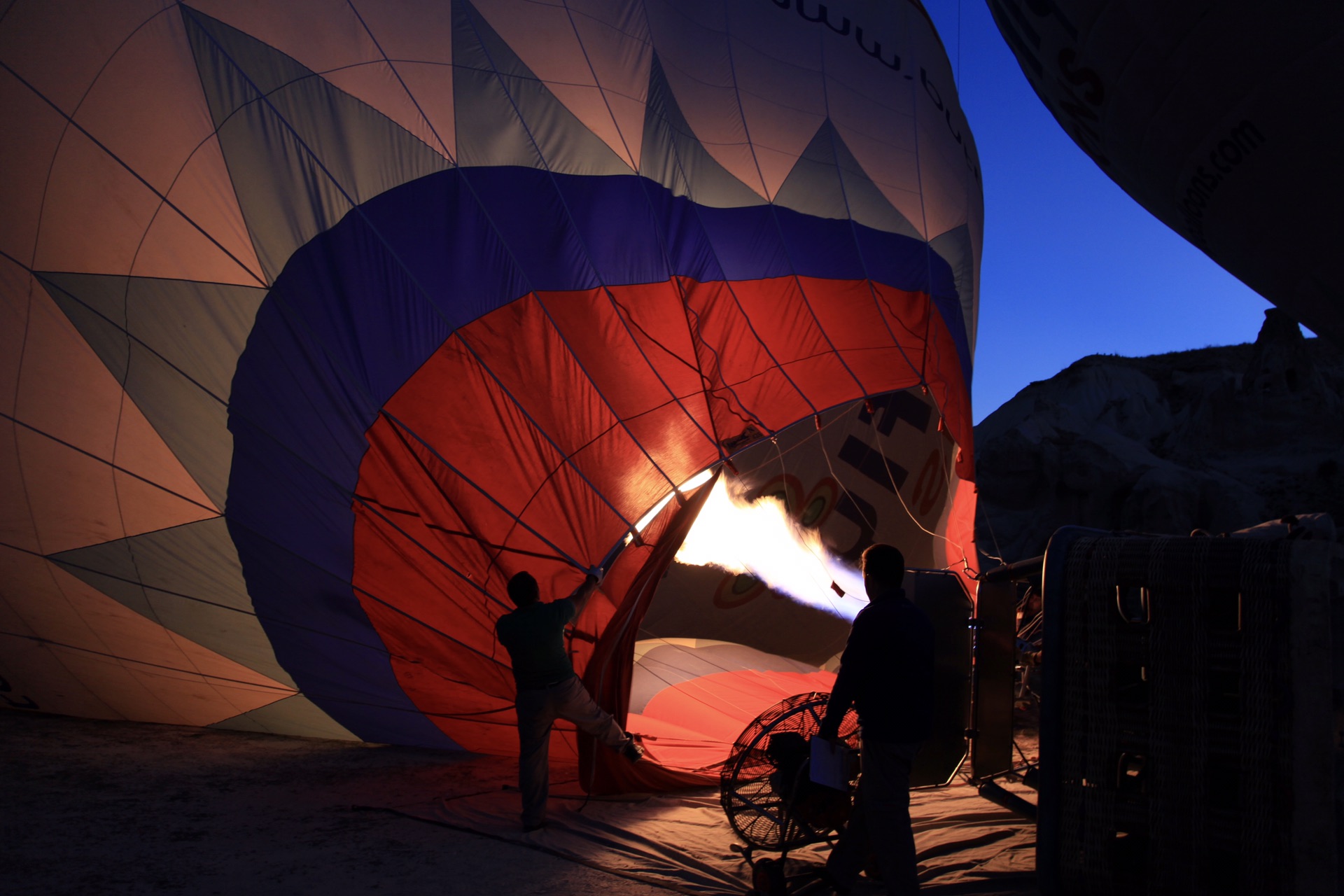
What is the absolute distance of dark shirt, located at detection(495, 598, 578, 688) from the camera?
3.42 meters

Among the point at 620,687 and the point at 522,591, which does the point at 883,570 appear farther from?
the point at 620,687

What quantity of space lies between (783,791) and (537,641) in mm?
1087

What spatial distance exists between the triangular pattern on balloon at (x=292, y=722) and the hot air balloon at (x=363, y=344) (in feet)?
0.09

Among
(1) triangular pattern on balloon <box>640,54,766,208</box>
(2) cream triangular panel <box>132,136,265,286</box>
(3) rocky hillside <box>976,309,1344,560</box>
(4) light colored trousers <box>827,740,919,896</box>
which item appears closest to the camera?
(4) light colored trousers <box>827,740,919,896</box>

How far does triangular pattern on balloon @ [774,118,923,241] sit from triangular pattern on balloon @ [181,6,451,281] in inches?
89.0

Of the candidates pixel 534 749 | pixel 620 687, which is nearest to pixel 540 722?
pixel 534 749

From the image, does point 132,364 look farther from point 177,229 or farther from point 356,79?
point 356,79

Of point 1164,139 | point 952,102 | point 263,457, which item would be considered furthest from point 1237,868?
point 952,102

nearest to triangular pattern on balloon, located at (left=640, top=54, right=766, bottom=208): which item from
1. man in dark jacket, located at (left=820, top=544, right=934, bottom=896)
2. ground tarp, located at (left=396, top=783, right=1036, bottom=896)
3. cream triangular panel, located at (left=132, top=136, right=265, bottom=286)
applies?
cream triangular panel, located at (left=132, top=136, right=265, bottom=286)

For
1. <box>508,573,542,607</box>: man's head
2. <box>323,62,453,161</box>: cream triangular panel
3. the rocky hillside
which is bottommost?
<box>508,573,542,607</box>: man's head

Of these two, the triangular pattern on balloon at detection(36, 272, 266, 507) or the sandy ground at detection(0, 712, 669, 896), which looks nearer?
the sandy ground at detection(0, 712, 669, 896)

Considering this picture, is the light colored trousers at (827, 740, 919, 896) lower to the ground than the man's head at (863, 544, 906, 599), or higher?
lower

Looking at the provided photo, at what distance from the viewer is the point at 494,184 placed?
13.5ft

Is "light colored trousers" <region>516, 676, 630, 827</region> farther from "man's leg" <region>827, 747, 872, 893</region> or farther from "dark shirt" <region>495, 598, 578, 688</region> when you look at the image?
"man's leg" <region>827, 747, 872, 893</region>
